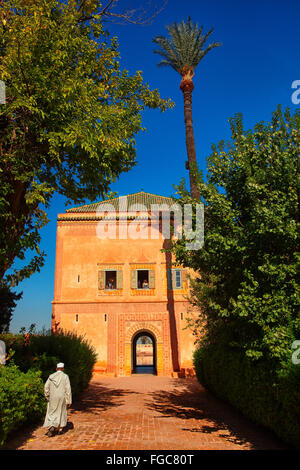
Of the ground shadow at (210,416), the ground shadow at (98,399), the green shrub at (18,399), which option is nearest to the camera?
the green shrub at (18,399)

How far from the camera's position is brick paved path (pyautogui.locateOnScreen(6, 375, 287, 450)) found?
653 cm

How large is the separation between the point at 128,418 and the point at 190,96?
42.6 feet

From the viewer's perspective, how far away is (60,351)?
35.8 feet

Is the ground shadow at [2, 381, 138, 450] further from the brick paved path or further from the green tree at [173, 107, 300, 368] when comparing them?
the green tree at [173, 107, 300, 368]

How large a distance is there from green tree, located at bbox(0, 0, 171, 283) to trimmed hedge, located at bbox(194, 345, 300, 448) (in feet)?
17.8

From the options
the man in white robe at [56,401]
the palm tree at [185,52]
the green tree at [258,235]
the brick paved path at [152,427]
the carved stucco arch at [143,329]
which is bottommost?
the brick paved path at [152,427]

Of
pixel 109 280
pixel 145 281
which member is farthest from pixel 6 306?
pixel 145 281

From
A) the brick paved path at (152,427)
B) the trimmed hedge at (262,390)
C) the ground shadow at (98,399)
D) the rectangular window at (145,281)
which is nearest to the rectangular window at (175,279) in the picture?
the rectangular window at (145,281)

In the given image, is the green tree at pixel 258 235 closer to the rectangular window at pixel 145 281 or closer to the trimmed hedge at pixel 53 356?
the trimmed hedge at pixel 53 356

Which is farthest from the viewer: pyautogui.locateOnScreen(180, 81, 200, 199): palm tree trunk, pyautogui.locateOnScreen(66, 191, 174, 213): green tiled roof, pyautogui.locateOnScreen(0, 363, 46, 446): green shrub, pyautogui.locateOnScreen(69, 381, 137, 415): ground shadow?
pyautogui.locateOnScreen(66, 191, 174, 213): green tiled roof

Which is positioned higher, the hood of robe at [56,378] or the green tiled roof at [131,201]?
the green tiled roof at [131,201]

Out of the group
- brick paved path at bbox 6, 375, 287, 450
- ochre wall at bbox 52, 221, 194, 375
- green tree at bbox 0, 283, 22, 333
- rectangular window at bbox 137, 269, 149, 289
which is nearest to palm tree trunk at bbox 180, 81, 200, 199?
ochre wall at bbox 52, 221, 194, 375

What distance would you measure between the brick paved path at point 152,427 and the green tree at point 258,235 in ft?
6.14

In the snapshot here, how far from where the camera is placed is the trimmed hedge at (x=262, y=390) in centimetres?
570
